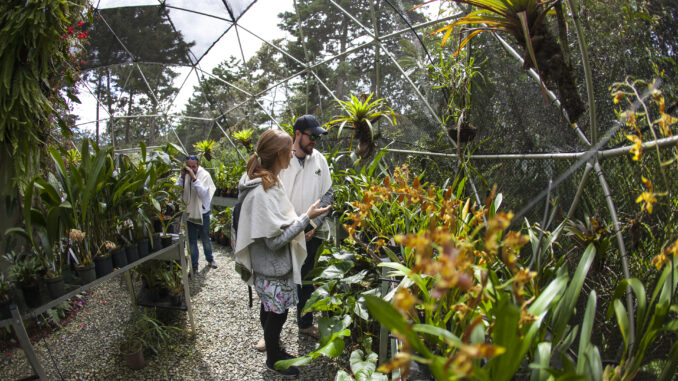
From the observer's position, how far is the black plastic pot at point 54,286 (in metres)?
1.80

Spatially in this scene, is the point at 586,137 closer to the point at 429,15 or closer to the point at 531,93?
the point at 531,93

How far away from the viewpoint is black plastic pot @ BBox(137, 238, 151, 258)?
8.05 ft

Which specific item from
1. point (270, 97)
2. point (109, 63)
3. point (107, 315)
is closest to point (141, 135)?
point (109, 63)

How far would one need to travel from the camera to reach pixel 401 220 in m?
2.20

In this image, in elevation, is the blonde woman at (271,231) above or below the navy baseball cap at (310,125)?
below

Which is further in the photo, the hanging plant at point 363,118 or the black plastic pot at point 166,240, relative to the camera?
the hanging plant at point 363,118

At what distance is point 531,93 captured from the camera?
6.38ft

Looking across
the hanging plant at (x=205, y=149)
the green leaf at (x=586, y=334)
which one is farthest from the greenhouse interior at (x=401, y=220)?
the hanging plant at (x=205, y=149)

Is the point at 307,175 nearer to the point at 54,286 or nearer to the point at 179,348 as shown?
the point at 54,286

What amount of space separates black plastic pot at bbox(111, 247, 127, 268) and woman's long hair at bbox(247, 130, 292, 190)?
1.00 meters

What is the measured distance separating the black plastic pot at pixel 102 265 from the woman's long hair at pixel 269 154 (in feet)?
3.34

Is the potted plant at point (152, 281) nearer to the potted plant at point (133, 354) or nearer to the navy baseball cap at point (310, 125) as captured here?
the potted plant at point (133, 354)

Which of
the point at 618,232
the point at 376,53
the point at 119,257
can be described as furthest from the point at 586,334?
the point at 376,53

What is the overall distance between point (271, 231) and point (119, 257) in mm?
1077
